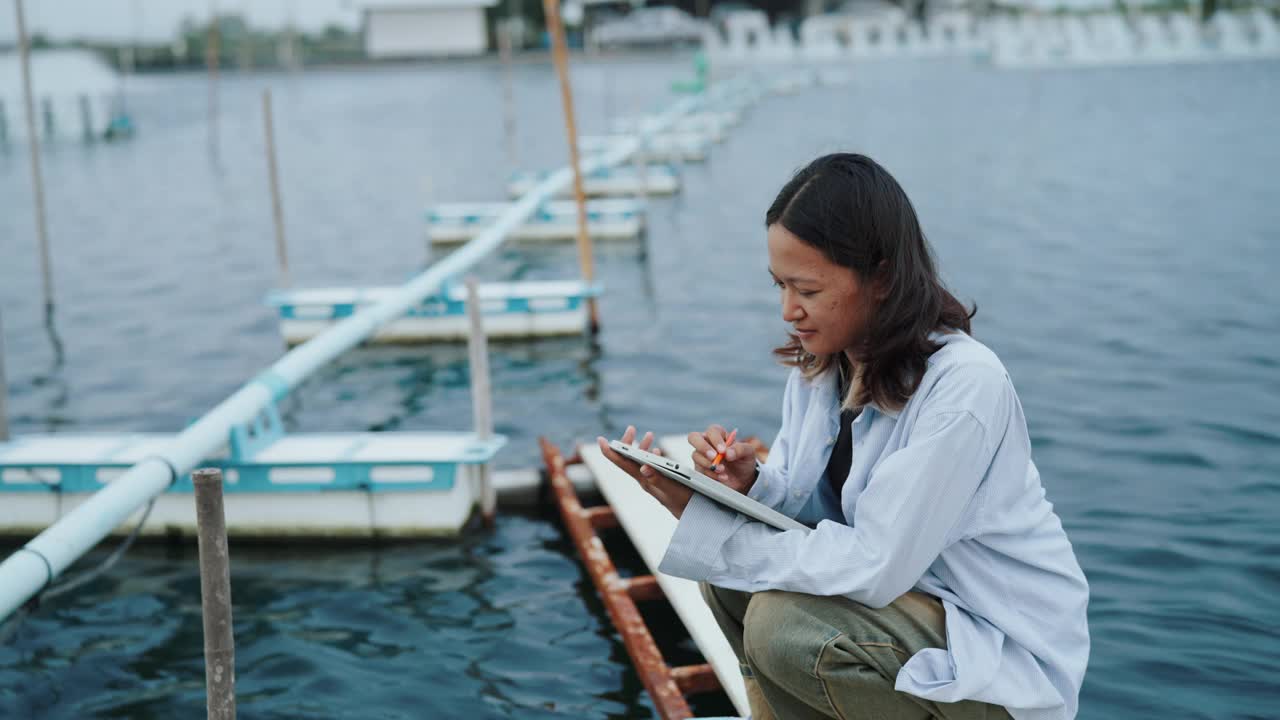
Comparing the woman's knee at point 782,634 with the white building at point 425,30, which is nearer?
the woman's knee at point 782,634

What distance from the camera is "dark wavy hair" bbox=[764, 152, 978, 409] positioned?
7.38 ft

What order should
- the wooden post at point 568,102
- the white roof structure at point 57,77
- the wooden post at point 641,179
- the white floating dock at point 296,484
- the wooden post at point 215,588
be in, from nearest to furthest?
the wooden post at point 215,588
the white floating dock at point 296,484
the wooden post at point 568,102
the wooden post at point 641,179
the white roof structure at point 57,77

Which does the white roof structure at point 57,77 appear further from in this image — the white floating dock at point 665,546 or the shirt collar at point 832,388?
the shirt collar at point 832,388

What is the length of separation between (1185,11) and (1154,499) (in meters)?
59.9

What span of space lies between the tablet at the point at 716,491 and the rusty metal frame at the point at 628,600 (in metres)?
1.34

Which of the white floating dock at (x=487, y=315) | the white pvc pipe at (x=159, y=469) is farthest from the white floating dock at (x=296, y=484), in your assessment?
the white floating dock at (x=487, y=315)

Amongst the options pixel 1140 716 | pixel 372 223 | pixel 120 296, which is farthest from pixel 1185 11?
pixel 1140 716

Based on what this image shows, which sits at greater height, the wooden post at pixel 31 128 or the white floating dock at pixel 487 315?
the wooden post at pixel 31 128

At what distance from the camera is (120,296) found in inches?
481

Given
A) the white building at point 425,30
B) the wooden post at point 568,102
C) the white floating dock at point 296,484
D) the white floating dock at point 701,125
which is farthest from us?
the white building at point 425,30

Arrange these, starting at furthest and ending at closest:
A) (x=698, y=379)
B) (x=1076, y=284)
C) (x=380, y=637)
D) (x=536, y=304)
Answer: (x=1076, y=284), (x=536, y=304), (x=698, y=379), (x=380, y=637)

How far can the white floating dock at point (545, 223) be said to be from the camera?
44.4 feet

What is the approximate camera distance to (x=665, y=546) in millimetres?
4629

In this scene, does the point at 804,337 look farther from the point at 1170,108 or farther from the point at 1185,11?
the point at 1185,11
